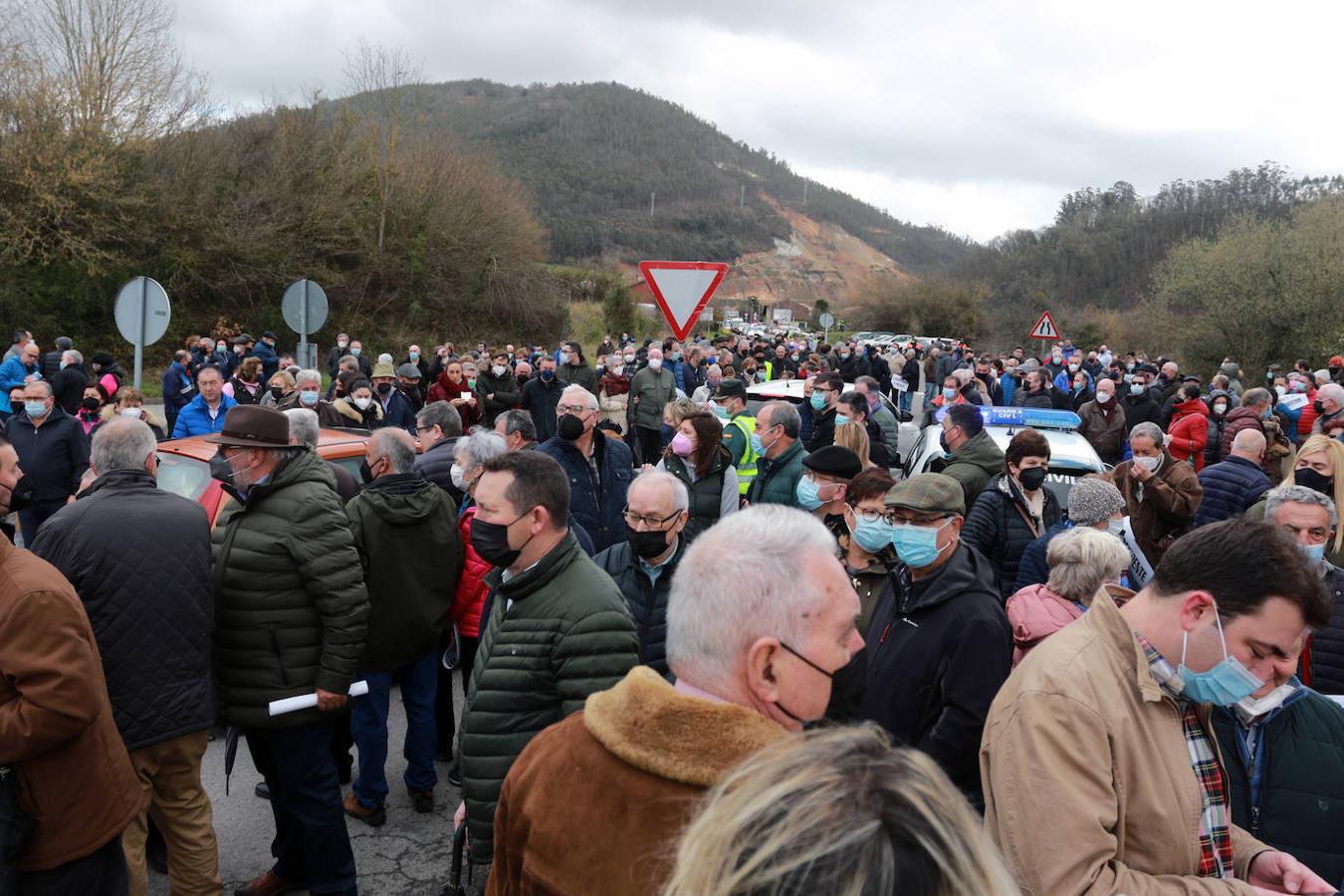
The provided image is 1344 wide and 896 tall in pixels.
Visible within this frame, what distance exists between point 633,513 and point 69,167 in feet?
79.9

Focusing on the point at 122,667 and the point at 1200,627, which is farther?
the point at 122,667

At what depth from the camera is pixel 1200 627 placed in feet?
6.96

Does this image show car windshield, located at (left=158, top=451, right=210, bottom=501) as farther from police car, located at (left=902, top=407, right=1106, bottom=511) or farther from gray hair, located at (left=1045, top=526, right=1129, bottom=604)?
police car, located at (left=902, top=407, right=1106, bottom=511)

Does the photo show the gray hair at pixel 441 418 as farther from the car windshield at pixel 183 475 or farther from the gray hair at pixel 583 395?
the car windshield at pixel 183 475

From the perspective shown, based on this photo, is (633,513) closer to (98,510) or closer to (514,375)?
(98,510)

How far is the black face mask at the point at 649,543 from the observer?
4.14 m

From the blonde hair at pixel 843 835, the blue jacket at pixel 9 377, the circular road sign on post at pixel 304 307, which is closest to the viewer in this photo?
the blonde hair at pixel 843 835

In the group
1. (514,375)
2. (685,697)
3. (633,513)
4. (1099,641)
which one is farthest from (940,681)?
(514,375)

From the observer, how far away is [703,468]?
633cm

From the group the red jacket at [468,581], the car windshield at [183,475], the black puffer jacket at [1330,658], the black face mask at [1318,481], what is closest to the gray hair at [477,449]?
the red jacket at [468,581]

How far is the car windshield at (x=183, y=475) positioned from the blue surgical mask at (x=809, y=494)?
12.0ft

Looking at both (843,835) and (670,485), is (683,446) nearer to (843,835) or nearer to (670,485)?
(670,485)

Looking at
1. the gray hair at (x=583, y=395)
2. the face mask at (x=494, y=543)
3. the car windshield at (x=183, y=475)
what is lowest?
the car windshield at (x=183, y=475)

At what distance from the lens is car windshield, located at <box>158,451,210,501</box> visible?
5.89m
